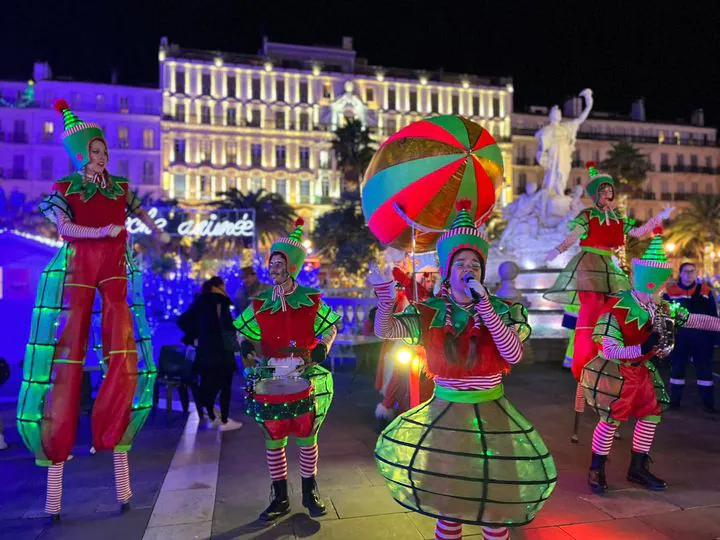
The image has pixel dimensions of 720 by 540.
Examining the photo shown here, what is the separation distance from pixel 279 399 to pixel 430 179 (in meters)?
1.97

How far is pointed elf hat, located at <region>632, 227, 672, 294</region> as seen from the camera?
4.48 meters

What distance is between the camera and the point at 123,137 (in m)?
54.3

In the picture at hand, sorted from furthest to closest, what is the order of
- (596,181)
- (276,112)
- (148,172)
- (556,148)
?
(276,112)
(148,172)
(556,148)
(596,181)

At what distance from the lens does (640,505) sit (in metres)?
4.27

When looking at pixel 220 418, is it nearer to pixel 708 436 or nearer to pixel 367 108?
pixel 708 436

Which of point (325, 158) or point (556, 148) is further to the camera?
point (325, 158)

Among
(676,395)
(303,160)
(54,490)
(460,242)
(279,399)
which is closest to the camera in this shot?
(460,242)

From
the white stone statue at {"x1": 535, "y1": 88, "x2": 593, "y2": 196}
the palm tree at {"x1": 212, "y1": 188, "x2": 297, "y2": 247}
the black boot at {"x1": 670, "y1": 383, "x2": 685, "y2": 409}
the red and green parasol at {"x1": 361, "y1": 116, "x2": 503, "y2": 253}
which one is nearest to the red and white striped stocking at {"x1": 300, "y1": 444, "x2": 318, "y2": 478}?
the red and green parasol at {"x1": 361, "y1": 116, "x2": 503, "y2": 253}

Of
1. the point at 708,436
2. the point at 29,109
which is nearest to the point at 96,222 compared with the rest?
the point at 708,436

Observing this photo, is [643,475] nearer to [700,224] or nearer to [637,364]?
[637,364]

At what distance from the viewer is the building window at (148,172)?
179 ft

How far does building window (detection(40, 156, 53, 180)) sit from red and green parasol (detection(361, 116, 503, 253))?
55.0 metres

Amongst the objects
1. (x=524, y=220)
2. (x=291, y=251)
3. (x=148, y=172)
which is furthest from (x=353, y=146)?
(x=291, y=251)

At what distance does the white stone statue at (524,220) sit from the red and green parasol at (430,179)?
10.7 metres
